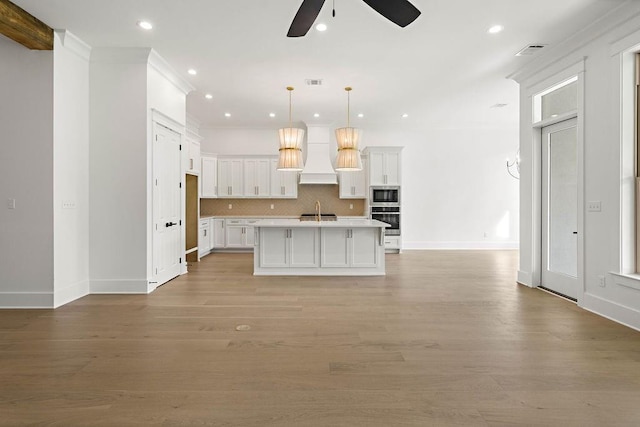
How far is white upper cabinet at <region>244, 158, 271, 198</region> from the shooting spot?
29.7ft

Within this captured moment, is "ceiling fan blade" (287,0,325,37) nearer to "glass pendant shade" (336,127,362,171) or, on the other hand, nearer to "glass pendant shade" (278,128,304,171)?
"glass pendant shade" (278,128,304,171)

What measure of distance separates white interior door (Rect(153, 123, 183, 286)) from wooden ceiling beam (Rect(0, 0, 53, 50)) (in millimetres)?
1447

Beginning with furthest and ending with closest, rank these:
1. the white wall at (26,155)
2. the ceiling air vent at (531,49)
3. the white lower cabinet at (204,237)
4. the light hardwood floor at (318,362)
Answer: the white lower cabinet at (204,237), the ceiling air vent at (531,49), the white wall at (26,155), the light hardwood floor at (318,362)

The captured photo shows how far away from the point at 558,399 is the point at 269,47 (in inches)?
176

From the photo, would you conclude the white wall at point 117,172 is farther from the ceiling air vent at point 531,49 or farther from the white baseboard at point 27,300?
the ceiling air vent at point 531,49

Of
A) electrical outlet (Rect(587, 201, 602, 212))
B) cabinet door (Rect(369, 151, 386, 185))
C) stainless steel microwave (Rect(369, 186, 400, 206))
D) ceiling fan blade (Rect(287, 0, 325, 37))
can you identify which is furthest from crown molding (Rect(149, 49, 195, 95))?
Answer: electrical outlet (Rect(587, 201, 602, 212))

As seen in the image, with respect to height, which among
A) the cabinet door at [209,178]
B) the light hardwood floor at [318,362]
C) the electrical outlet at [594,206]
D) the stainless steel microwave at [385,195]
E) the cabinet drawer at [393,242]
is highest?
the cabinet door at [209,178]

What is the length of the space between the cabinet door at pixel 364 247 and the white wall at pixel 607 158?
2.77 meters

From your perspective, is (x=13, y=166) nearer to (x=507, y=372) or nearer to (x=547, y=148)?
(x=507, y=372)

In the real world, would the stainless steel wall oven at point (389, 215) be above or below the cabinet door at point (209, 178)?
below

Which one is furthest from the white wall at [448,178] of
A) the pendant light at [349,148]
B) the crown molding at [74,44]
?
the crown molding at [74,44]

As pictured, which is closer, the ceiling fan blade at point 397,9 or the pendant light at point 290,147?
the ceiling fan blade at point 397,9

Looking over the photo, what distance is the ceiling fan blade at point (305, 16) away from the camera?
8.13 ft

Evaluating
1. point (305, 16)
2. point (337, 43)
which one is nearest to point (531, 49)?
point (337, 43)
